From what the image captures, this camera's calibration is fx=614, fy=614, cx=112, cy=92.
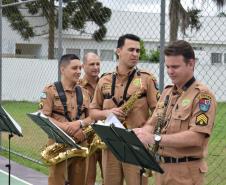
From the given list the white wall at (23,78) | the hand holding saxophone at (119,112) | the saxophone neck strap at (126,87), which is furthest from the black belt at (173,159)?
the white wall at (23,78)

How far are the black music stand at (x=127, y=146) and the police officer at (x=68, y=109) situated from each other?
1.96 metres

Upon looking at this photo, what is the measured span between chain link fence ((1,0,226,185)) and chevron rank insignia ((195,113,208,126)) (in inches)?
72.3

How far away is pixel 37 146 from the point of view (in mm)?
13180

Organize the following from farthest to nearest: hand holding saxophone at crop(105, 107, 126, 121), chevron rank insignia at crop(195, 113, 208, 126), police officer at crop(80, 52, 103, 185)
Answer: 1. police officer at crop(80, 52, 103, 185)
2. hand holding saxophone at crop(105, 107, 126, 121)
3. chevron rank insignia at crop(195, 113, 208, 126)

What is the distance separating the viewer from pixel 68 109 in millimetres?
6738

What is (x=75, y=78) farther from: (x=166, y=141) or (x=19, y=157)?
(x=19, y=157)

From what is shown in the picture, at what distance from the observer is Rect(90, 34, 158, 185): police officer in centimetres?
628

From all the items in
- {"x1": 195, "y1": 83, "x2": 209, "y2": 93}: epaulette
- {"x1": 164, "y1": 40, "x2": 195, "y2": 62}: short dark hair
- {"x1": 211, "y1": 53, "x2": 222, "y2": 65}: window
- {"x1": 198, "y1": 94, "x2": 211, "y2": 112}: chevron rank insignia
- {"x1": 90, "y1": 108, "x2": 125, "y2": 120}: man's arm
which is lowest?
{"x1": 90, "y1": 108, "x2": 125, "y2": 120}: man's arm

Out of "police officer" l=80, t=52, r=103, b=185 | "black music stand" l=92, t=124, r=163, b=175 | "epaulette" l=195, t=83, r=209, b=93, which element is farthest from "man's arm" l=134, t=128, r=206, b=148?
"police officer" l=80, t=52, r=103, b=185

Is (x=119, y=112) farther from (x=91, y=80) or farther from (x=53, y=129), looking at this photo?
(x=91, y=80)

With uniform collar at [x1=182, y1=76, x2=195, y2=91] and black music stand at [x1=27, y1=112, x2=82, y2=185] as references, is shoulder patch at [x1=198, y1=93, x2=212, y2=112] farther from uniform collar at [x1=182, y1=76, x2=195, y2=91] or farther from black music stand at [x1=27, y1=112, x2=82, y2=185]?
black music stand at [x1=27, y1=112, x2=82, y2=185]

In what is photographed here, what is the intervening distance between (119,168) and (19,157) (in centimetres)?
622

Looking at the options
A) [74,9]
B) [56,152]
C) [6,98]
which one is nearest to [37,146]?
[74,9]

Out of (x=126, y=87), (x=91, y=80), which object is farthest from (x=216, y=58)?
(x=126, y=87)
